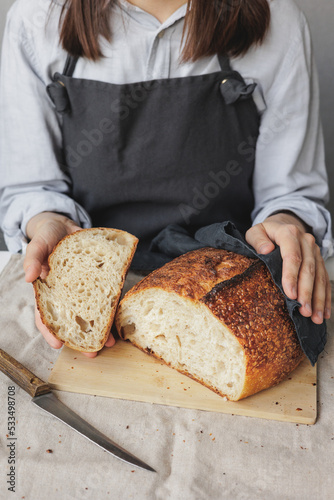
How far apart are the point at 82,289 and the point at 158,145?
0.52 m

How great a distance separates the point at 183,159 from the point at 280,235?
412mm

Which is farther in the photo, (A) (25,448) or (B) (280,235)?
(B) (280,235)

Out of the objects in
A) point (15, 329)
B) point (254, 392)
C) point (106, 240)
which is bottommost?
point (254, 392)

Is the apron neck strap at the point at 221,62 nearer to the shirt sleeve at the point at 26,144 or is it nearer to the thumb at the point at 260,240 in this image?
the shirt sleeve at the point at 26,144

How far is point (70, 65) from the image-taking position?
1604 millimetres

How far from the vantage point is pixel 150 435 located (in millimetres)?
1137

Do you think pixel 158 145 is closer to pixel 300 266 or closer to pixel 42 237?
pixel 42 237

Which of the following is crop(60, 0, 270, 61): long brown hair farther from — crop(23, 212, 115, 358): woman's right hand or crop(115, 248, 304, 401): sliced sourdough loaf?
crop(115, 248, 304, 401): sliced sourdough loaf

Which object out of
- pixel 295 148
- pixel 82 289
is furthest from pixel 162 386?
pixel 295 148

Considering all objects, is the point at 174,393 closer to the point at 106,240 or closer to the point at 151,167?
the point at 106,240

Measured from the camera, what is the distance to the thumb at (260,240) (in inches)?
53.8

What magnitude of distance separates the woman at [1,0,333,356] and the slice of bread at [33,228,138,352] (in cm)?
10

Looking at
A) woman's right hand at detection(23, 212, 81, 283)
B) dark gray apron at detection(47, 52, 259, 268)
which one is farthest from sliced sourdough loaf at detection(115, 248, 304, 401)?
dark gray apron at detection(47, 52, 259, 268)

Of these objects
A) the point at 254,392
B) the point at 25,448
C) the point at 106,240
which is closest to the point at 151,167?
the point at 106,240
